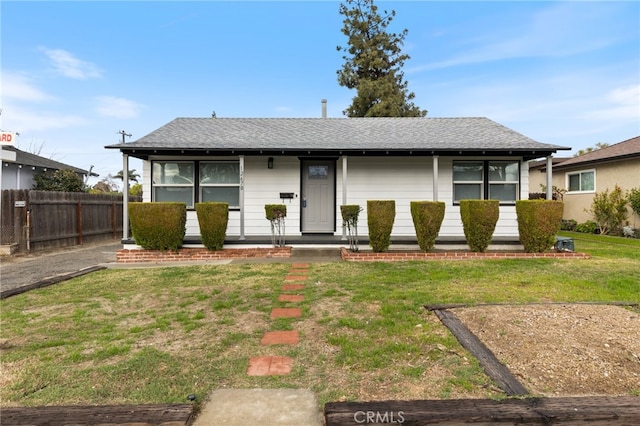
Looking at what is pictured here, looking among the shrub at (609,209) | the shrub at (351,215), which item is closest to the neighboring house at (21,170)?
the shrub at (351,215)

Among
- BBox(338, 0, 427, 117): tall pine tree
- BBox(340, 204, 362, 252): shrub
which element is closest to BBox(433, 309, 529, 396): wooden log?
BBox(340, 204, 362, 252): shrub

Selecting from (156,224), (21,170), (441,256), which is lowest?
(441,256)

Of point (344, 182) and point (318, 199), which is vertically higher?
point (344, 182)

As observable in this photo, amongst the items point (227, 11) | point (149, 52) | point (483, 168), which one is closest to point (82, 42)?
point (149, 52)

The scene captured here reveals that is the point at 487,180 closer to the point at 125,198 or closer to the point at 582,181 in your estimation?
the point at 582,181

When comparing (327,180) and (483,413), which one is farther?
(327,180)

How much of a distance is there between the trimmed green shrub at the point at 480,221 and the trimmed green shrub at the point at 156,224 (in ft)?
23.4

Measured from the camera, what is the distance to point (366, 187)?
34.6ft

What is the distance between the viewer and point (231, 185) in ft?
33.9

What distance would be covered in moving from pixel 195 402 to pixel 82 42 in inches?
711

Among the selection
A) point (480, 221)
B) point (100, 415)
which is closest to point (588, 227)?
point (480, 221)

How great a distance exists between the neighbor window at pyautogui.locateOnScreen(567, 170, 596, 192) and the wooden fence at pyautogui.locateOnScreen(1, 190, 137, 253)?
2084cm

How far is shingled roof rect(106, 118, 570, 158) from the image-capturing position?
942 cm

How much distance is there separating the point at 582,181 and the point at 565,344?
54.8 feet
